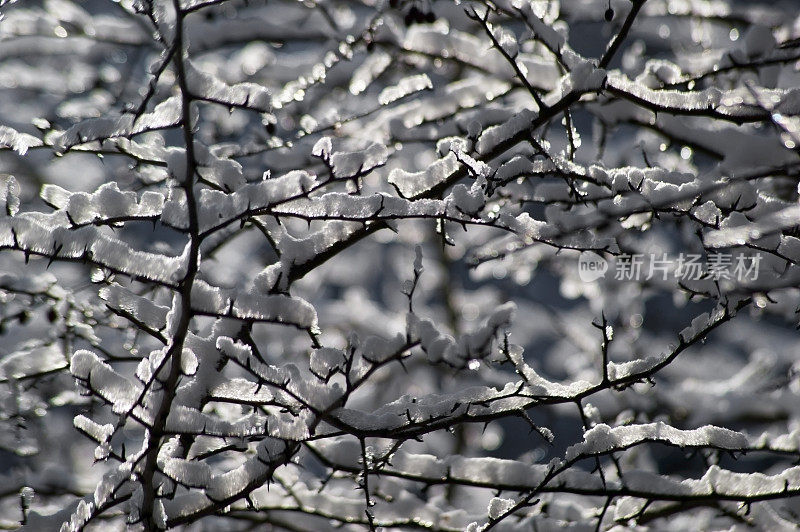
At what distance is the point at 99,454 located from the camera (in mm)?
1335

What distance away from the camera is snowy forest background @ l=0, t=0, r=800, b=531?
1.28 meters

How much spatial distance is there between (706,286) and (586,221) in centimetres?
48

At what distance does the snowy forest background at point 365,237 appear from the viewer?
128cm

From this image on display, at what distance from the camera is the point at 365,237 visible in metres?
2.19

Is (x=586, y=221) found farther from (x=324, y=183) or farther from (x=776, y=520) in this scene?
(x=776, y=520)

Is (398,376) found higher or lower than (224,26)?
lower

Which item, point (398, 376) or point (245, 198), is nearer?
point (245, 198)

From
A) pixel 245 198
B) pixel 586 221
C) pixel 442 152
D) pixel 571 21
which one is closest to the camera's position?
pixel 245 198

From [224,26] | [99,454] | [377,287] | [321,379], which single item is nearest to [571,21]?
[224,26]

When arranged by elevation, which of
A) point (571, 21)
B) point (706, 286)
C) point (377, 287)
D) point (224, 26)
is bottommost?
point (706, 286)

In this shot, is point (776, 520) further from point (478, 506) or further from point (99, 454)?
point (478, 506)

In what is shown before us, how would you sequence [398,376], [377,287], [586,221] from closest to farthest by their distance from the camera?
[586,221]
[398,376]
[377,287]

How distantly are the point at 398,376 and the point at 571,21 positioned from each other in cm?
316

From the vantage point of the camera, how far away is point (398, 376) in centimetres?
541
